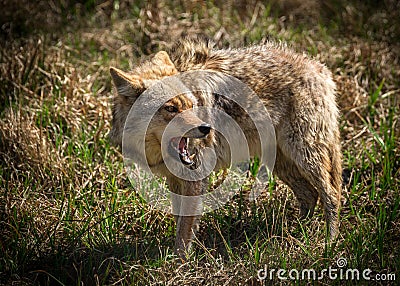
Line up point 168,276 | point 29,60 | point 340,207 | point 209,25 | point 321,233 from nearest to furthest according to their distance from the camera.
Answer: point 168,276
point 321,233
point 340,207
point 29,60
point 209,25

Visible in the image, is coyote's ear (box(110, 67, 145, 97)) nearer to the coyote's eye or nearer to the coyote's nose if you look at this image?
the coyote's eye

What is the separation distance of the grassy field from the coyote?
38cm

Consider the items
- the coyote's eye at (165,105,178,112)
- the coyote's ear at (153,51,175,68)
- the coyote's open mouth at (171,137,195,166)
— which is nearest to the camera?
the coyote's eye at (165,105,178,112)

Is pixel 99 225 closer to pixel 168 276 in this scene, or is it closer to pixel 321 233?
pixel 168 276

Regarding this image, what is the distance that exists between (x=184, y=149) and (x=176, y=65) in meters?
0.87

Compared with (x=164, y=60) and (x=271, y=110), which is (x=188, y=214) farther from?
(x=164, y=60)

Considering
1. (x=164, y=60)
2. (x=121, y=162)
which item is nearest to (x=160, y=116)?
(x=164, y=60)

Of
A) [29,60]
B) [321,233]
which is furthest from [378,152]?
[29,60]

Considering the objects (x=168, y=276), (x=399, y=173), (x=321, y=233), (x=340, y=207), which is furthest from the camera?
(x=399, y=173)

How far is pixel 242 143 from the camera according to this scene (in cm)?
510

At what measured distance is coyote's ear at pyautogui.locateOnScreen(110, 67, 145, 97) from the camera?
14.5 ft
